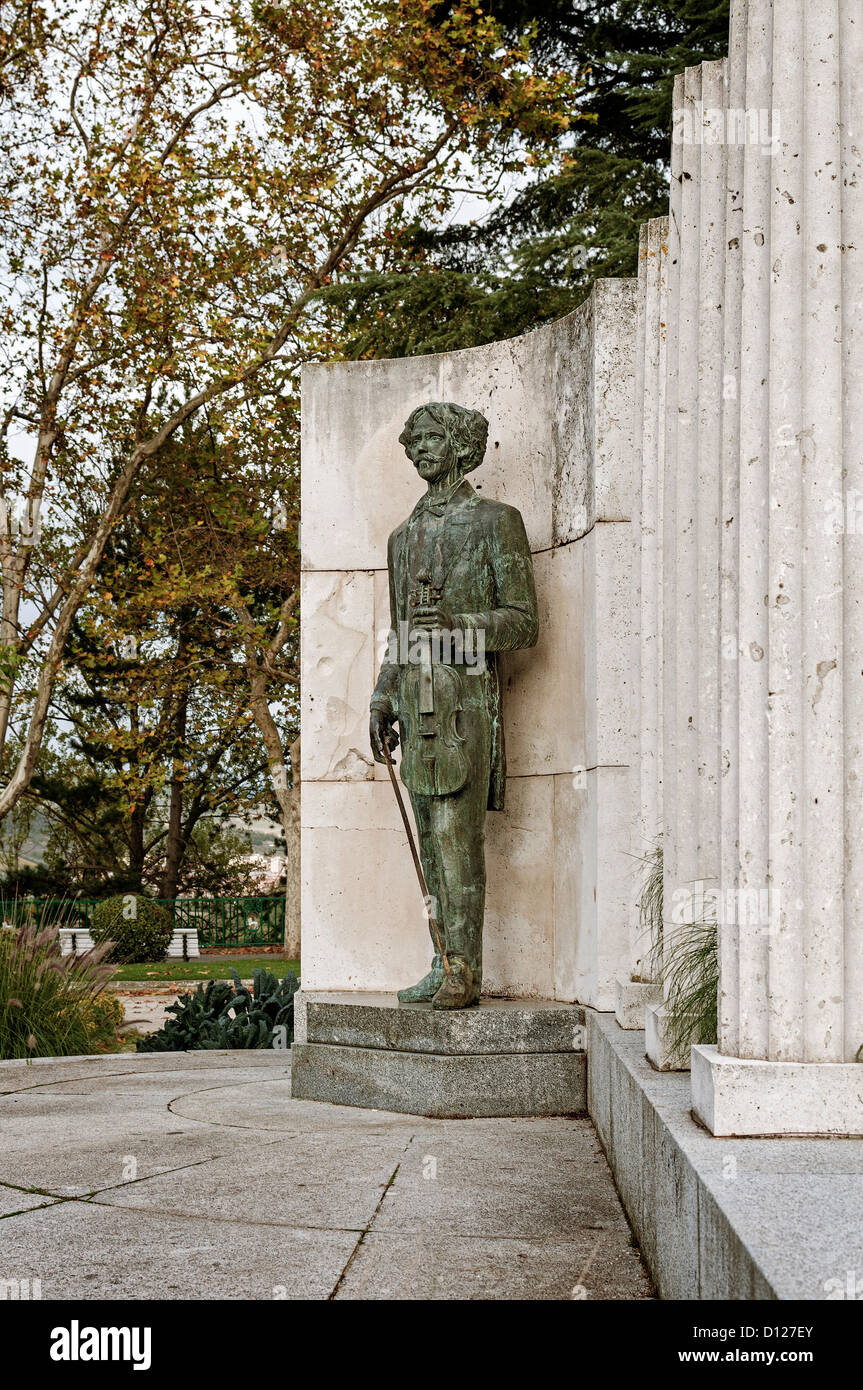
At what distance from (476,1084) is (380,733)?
1.43 m

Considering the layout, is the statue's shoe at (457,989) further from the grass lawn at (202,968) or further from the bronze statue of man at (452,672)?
the grass lawn at (202,968)

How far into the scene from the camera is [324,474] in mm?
6496

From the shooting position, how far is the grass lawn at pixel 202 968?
66.7 ft

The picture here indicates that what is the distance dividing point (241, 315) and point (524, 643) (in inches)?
566

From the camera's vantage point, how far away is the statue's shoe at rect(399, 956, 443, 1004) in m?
5.45

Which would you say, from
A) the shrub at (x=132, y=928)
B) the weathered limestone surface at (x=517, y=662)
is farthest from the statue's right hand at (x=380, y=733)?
the shrub at (x=132, y=928)

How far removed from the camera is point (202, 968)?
856 inches

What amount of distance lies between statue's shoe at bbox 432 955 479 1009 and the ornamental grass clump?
129 inches

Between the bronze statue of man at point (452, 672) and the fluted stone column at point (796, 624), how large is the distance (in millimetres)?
2508

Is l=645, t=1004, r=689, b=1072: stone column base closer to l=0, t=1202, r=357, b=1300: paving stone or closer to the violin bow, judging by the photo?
l=0, t=1202, r=357, b=1300: paving stone

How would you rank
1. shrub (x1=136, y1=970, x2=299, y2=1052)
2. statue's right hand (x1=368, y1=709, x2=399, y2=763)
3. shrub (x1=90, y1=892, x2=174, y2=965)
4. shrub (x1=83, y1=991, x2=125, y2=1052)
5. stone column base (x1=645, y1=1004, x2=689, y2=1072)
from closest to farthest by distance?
stone column base (x1=645, y1=1004, x2=689, y2=1072), statue's right hand (x1=368, y1=709, x2=399, y2=763), shrub (x1=136, y1=970, x2=299, y2=1052), shrub (x1=83, y1=991, x2=125, y2=1052), shrub (x1=90, y1=892, x2=174, y2=965)

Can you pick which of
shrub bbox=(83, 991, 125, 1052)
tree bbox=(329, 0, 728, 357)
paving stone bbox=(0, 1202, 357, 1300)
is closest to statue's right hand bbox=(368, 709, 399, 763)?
paving stone bbox=(0, 1202, 357, 1300)

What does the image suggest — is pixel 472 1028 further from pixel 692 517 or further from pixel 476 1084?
pixel 692 517

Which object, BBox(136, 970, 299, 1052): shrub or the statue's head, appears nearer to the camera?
the statue's head
